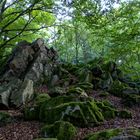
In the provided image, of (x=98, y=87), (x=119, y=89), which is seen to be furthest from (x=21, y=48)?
(x=119, y=89)

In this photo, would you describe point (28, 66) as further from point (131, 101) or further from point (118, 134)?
point (118, 134)

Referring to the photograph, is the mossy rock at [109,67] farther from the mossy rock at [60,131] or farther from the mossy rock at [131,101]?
the mossy rock at [60,131]

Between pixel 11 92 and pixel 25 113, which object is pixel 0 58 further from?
pixel 25 113

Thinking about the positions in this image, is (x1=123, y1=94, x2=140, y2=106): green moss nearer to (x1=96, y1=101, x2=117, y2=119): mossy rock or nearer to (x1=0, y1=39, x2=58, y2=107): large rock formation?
Result: (x1=96, y1=101, x2=117, y2=119): mossy rock

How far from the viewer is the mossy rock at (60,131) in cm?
1061

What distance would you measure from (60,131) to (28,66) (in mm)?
13003

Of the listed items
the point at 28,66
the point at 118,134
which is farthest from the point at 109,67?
the point at 118,134

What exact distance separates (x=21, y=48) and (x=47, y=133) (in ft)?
45.7

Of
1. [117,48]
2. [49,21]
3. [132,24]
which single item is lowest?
[117,48]

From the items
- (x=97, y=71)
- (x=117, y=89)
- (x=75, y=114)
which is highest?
(x=97, y=71)

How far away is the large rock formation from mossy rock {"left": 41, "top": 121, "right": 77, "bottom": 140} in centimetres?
700

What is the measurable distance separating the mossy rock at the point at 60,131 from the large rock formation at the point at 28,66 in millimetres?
6995

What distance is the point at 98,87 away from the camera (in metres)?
23.2

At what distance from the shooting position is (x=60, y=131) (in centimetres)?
1073
